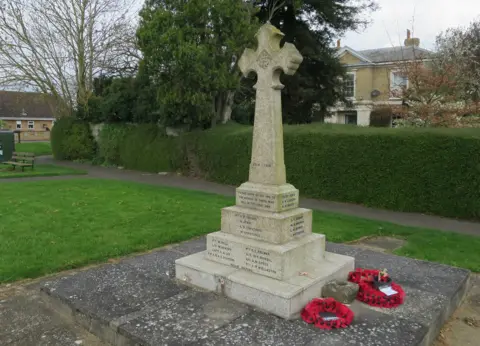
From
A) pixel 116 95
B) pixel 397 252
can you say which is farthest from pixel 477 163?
pixel 116 95

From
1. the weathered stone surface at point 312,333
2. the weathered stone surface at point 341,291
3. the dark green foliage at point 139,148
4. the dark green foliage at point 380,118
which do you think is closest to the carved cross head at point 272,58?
the weathered stone surface at point 341,291

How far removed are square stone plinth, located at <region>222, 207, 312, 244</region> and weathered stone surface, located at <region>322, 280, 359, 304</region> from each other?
684 mm

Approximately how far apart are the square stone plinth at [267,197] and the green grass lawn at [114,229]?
2674 millimetres

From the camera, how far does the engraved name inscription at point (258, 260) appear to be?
4.45 m

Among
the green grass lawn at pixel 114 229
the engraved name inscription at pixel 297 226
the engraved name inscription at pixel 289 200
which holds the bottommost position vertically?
the green grass lawn at pixel 114 229

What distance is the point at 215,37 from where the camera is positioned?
15086 millimetres

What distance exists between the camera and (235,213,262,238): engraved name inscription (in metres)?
4.71

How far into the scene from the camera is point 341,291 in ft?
14.1

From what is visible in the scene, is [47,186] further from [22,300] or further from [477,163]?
[477,163]

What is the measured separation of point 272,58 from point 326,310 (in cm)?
283

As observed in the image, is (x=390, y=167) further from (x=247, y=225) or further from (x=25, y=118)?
(x=25, y=118)

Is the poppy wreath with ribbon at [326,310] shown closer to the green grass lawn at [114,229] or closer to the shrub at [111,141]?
the green grass lawn at [114,229]

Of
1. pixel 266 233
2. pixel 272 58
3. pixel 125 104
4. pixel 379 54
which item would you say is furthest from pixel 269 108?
pixel 379 54

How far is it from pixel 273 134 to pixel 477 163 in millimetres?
7184
